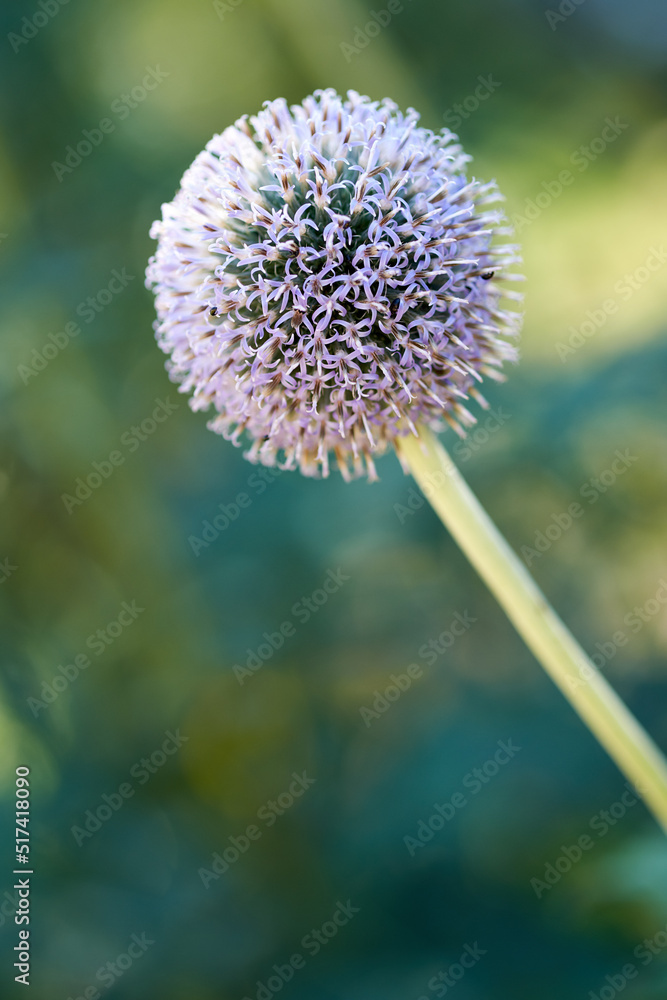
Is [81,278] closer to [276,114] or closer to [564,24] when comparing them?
[276,114]

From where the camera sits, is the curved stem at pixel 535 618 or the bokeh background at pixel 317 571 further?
the bokeh background at pixel 317 571

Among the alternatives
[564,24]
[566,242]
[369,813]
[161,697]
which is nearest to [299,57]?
[564,24]

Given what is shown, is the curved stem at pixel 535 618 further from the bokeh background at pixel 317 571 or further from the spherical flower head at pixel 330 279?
the bokeh background at pixel 317 571

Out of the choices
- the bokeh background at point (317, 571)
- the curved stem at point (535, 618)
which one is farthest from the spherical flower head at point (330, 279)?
the bokeh background at point (317, 571)

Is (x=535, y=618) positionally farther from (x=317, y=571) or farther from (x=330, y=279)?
(x=317, y=571)

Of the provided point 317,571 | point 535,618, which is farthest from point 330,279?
point 317,571
